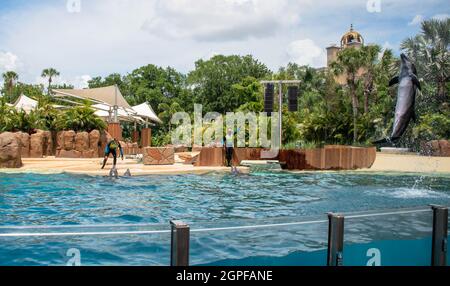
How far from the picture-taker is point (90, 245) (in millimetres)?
3416

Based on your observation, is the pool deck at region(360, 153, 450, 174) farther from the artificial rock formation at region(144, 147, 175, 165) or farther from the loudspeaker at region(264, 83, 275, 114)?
the artificial rock formation at region(144, 147, 175, 165)

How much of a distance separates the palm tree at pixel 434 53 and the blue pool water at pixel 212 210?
14503mm

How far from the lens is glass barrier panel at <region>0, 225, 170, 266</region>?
3203 millimetres

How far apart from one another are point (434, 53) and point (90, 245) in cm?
2828

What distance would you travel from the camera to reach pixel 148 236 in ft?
11.0

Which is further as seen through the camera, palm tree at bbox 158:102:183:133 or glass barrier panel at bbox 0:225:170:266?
palm tree at bbox 158:102:183:133

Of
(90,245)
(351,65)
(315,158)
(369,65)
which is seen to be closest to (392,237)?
(90,245)

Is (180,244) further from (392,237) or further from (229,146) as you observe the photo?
(229,146)

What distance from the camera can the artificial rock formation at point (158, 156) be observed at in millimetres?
16578

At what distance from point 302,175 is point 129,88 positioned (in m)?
34.7

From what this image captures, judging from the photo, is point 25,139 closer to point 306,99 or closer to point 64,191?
point 64,191

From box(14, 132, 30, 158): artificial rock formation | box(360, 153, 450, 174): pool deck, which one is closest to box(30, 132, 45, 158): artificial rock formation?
box(14, 132, 30, 158): artificial rock formation

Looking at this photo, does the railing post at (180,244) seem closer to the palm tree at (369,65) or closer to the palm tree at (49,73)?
the palm tree at (369,65)

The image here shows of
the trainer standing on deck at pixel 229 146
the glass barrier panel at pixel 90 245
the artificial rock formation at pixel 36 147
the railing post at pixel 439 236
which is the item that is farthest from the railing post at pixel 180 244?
the artificial rock formation at pixel 36 147
